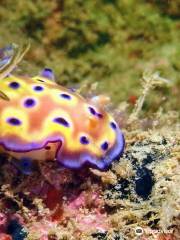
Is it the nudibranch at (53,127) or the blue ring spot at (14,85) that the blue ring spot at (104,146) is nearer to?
the nudibranch at (53,127)

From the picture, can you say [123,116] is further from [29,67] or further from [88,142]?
[29,67]

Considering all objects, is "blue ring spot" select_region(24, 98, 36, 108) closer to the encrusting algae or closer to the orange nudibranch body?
the orange nudibranch body

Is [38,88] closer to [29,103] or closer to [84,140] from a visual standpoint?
[29,103]

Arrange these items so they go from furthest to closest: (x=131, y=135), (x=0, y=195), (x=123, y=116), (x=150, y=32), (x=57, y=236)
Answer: (x=150, y=32) < (x=123, y=116) < (x=131, y=135) < (x=0, y=195) < (x=57, y=236)

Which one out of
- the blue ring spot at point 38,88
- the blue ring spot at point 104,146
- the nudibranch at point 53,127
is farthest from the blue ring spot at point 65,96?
the blue ring spot at point 104,146

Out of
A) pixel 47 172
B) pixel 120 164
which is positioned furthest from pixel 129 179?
pixel 47 172
